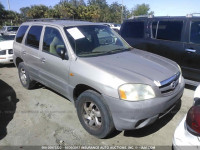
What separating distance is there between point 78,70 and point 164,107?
54.8 inches

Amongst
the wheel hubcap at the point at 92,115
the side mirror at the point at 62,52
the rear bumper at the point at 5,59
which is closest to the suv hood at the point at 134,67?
the side mirror at the point at 62,52

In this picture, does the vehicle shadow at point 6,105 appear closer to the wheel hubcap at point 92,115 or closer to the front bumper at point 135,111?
the wheel hubcap at point 92,115

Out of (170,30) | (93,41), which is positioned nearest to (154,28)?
(170,30)

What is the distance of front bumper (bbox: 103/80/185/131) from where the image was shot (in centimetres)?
239

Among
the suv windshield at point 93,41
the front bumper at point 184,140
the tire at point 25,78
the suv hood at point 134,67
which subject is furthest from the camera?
the tire at point 25,78

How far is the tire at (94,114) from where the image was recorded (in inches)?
103

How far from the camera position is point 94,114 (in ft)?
9.41

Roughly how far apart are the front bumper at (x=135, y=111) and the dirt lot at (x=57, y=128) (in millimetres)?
521

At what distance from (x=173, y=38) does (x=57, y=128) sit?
3754 mm

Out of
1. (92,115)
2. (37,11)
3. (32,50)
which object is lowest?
(92,115)

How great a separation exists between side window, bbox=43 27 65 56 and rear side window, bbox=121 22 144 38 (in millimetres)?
3026

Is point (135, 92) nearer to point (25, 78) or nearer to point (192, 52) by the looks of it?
point (192, 52)

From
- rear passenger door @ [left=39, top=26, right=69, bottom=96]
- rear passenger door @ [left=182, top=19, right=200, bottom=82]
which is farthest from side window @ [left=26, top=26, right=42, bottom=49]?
rear passenger door @ [left=182, top=19, right=200, bottom=82]

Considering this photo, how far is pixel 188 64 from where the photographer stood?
4641mm
